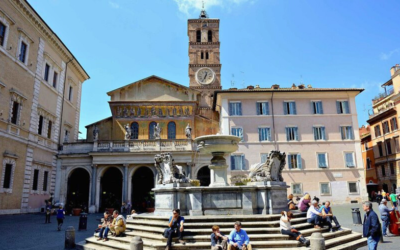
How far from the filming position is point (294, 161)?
1150 inches

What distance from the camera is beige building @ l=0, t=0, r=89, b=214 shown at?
20.7 m

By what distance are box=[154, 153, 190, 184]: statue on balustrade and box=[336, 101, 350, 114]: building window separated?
24.5 meters

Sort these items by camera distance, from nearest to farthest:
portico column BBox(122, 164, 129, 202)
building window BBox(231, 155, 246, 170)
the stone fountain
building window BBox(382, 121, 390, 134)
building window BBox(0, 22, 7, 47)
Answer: the stone fountain → building window BBox(0, 22, 7, 47) → portico column BBox(122, 164, 129, 202) → building window BBox(231, 155, 246, 170) → building window BBox(382, 121, 390, 134)

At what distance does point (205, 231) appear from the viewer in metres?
8.75

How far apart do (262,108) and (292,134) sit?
3934mm

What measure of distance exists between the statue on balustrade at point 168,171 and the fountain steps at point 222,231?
59.3 inches

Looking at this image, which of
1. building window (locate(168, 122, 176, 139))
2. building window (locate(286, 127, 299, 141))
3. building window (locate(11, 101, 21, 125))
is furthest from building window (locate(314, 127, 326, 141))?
building window (locate(11, 101, 21, 125))

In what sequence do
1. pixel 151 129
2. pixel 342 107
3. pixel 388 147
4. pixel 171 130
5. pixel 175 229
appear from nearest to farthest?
1. pixel 175 229
2. pixel 342 107
3. pixel 151 129
4. pixel 171 130
5. pixel 388 147

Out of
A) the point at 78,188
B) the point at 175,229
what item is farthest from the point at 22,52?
the point at 175,229

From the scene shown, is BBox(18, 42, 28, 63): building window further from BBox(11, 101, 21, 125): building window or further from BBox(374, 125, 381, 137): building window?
BBox(374, 125, 381, 137): building window

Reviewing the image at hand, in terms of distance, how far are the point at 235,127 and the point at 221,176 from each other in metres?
18.1

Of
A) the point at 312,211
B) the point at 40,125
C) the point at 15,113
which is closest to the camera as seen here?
the point at 312,211

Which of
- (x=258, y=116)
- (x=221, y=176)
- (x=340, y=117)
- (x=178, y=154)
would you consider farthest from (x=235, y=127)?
(x=221, y=176)

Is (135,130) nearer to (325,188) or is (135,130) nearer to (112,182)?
(112,182)
